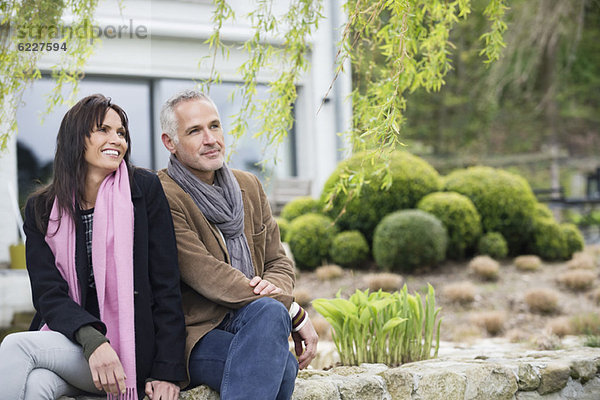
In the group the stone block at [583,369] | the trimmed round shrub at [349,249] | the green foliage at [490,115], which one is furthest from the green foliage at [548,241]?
the green foliage at [490,115]

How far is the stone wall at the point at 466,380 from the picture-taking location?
2.36m

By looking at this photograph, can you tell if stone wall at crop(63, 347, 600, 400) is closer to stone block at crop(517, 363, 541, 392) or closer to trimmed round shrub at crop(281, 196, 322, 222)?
stone block at crop(517, 363, 541, 392)

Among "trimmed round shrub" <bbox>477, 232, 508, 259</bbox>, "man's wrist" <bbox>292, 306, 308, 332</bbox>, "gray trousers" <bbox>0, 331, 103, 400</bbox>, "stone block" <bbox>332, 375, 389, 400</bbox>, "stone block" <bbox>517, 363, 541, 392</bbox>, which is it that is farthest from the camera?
"trimmed round shrub" <bbox>477, 232, 508, 259</bbox>

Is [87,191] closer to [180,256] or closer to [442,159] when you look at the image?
[180,256]

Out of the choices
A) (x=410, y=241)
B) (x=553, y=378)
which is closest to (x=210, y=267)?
(x=553, y=378)

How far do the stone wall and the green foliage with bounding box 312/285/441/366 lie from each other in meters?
0.21

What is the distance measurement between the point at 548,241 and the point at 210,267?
667cm

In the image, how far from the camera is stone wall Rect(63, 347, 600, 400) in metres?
2.36

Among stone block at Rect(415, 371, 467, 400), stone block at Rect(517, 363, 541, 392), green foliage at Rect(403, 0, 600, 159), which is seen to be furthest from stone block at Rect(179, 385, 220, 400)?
green foliage at Rect(403, 0, 600, 159)

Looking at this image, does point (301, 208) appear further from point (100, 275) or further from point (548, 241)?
point (100, 275)

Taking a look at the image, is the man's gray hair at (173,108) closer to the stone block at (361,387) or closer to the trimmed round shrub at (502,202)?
the stone block at (361,387)

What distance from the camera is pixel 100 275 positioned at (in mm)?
1835

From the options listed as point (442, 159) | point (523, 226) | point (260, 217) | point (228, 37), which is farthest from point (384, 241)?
point (442, 159)

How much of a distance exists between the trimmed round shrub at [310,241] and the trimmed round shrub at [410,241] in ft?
2.39
